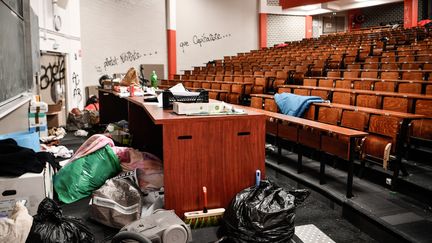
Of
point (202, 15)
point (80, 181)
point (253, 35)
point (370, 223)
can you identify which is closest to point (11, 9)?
point (80, 181)

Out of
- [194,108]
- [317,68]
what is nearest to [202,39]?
[317,68]

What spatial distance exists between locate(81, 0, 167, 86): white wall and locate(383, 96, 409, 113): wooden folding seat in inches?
320

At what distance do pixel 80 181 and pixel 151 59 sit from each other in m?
8.76

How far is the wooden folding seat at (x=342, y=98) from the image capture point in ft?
13.4

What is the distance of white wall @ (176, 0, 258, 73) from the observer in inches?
477

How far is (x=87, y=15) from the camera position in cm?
978

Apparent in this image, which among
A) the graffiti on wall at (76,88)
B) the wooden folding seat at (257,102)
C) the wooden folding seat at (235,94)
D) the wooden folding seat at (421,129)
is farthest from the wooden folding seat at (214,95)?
the graffiti on wall at (76,88)

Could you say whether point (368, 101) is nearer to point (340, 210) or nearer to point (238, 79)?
point (340, 210)

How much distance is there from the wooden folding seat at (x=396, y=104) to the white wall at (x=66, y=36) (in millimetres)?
5219

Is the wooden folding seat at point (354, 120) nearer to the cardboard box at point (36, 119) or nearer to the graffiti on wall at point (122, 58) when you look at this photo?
the cardboard box at point (36, 119)

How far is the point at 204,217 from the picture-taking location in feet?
7.11

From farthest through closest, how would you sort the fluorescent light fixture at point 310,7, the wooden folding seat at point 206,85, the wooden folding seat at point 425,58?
the fluorescent light fixture at point 310,7 → the wooden folding seat at point 206,85 → the wooden folding seat at point 425,58

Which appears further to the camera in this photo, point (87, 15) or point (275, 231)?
point (87, 15)

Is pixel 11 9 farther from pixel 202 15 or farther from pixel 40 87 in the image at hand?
pixel 202 15
